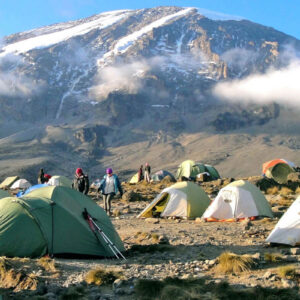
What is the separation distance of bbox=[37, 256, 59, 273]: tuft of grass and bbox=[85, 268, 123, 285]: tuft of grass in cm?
87

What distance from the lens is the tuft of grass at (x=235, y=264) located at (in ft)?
26.9

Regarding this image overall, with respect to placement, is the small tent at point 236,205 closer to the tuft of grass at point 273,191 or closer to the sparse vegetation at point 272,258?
the sparse vegetation at point 272,258

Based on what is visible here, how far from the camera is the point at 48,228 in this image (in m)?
9.80

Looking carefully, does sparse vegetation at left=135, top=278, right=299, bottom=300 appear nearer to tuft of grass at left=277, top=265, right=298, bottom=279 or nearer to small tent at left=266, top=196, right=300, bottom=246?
tuft of grass at left=277, top=265, right=298, bottom=279

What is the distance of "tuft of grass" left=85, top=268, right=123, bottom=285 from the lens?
7.71 m

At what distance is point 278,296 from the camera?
21.3ft

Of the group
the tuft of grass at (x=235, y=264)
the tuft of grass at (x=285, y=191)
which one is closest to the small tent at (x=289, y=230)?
the tuft of grass at (x=235, y=264)

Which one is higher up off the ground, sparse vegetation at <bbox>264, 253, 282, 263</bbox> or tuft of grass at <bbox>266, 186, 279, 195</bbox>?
tuft of grass at <bbox>266, 186, 279, 195</bbox>

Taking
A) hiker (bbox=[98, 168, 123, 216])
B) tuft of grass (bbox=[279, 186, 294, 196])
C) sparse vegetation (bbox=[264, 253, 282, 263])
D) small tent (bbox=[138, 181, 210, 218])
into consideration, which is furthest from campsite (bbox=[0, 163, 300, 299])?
tuft of grass (bbox=[279, 186, 294, 196])

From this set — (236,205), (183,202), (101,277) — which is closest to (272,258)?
(101,277)

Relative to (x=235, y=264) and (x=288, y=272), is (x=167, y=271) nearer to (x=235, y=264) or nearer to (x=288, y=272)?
(x=235, y=264)

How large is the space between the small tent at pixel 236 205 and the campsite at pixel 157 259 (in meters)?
0.04

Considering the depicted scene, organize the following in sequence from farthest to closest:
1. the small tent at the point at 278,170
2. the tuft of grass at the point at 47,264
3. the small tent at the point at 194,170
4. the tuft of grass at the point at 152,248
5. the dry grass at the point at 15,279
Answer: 1. the small tent at the point at 194,170
2. the small tent at the point at 278,170
3. the tuft of grass at the point at 152,248
4. the tuft of grass at the point at 47,264
5. the dry grass at the point at 15,279

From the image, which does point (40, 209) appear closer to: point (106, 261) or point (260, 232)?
point (106, 261)
